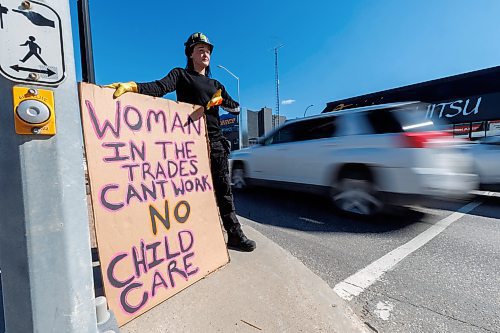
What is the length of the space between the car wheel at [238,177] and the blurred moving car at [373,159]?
54.2 inches

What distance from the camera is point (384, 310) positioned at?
6.73ft

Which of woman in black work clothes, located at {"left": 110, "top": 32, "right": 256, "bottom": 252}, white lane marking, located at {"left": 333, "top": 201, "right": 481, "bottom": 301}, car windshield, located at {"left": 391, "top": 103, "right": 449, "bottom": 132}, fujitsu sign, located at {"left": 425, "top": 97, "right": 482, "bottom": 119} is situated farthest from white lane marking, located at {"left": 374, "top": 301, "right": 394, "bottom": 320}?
fujitsu sign, located at {"left": 425, "top": 97, "right": 482, "bottom": 119}

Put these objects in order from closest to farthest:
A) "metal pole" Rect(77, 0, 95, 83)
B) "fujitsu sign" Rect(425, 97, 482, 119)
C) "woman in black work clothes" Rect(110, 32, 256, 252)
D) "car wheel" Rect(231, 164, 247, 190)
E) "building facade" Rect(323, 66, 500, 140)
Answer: "woman in black work clothes" Rect(110, 32, 256, 252) → "metal pole" Rect(77, 0, 95, 83) → "car wheel" Rect(231, 164, 247, 190) → "building facade" Rect(323, 66, 500, 140) → "fujitsu sign" Rect(425, 97, 482, 119)

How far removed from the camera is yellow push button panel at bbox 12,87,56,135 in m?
0.89

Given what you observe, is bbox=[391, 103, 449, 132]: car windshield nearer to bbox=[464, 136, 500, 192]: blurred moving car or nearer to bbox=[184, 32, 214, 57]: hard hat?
bbox=[464, 136, 500, 192]: blurred moving car

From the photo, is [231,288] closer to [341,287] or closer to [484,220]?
[341,287]

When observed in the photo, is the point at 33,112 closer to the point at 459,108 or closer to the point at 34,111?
the point at 34,111

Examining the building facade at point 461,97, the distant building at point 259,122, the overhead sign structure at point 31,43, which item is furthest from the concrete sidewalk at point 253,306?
the distant building at point 259,122

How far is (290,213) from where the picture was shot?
4676mm

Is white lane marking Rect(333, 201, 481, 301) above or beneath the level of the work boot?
beneath

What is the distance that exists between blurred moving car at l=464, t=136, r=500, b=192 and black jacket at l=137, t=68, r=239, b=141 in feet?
16.6

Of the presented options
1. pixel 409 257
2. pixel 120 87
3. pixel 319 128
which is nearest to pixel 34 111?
pixel 120 87

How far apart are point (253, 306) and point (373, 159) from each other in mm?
2927

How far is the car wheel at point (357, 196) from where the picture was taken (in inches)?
161
